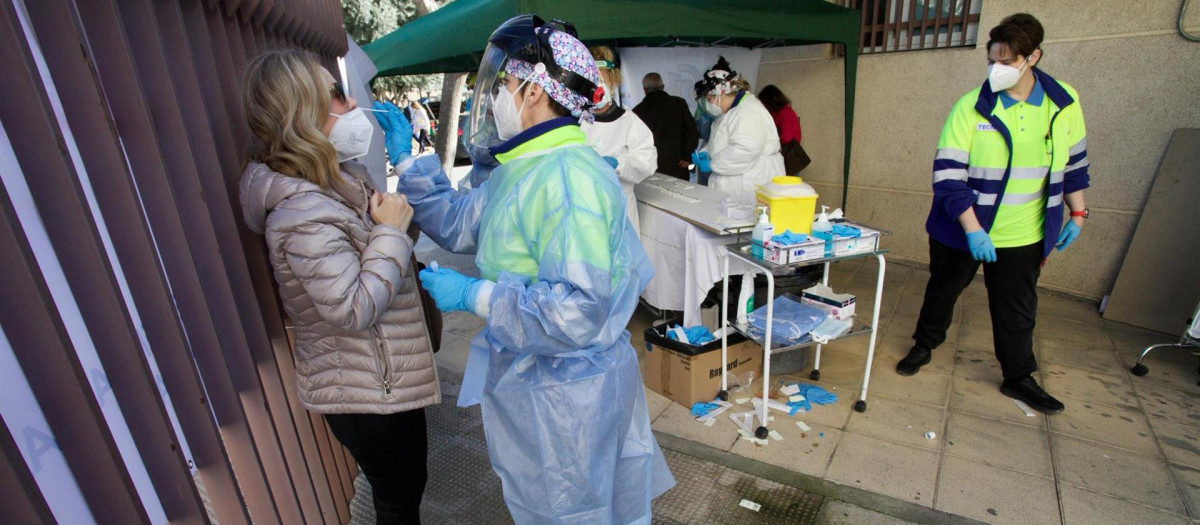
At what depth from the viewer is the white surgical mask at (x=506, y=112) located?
4.91ft

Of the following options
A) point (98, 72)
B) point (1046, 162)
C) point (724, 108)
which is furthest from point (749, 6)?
point (98, 72)

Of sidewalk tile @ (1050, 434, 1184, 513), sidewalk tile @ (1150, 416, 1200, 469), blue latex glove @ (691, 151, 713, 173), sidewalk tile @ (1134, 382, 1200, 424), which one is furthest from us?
blue latex glove @ (691, 151, 713, 173)

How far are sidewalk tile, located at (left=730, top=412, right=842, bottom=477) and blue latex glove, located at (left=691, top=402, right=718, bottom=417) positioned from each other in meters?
0.27

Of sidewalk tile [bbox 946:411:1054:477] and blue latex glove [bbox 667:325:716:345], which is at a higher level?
blue latex glove [bbox 667:325:716:345]

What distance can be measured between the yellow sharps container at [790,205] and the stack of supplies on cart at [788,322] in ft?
1.62

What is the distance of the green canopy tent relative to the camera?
349 cm

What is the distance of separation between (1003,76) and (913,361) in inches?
67.0

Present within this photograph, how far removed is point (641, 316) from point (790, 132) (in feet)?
8.07

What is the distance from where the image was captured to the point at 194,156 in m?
1.46

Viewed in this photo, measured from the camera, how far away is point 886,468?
2580mm

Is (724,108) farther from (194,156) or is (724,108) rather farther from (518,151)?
(194,156)

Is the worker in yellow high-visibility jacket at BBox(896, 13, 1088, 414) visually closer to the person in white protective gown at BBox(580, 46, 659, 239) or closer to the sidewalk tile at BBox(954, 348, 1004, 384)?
the sidewalk tile at BBox(954, 348, 1004, 384)

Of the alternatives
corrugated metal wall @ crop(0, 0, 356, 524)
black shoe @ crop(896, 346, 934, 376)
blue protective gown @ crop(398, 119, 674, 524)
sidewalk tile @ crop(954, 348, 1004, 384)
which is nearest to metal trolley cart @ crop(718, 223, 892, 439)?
black shoe @ crop(896, 346, 934, 376)

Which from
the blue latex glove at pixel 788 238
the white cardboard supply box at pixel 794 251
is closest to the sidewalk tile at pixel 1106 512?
the white cardboard supply box at pixel 794 251
